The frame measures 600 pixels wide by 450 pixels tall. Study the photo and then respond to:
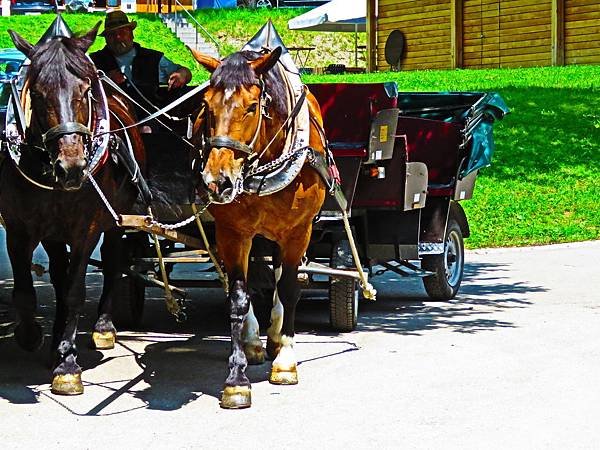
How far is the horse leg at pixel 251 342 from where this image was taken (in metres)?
8.38

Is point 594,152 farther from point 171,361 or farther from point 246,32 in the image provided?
point 246,32

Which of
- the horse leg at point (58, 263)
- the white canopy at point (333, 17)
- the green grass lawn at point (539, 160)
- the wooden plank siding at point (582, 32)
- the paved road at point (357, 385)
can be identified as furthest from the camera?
the white canopy at point (333, 17)

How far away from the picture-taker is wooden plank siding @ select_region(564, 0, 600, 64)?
27.2 m

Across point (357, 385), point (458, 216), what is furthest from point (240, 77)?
point (458, 216)

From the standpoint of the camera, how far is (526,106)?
21.8 m

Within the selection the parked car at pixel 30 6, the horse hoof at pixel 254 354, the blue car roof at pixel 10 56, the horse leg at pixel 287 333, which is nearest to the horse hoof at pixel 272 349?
the horse hoof at pixel 254 354

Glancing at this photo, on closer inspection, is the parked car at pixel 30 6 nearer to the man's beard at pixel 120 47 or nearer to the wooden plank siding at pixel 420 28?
the wooden plank siding at pixel 420 28

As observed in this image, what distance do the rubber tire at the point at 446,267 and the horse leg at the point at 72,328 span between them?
4.04 m

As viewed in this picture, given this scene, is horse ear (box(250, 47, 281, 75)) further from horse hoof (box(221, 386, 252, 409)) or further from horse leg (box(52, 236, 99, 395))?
horse hoof (box(221, 386, 252, 409))

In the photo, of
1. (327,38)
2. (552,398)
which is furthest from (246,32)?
(552,398)

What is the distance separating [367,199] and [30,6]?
121ft

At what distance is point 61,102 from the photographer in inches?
278

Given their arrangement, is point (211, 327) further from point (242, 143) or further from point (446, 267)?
point (242, 143)

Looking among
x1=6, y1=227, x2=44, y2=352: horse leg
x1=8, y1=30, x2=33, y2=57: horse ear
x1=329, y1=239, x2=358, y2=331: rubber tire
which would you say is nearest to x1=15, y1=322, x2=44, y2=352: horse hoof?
x1=6, y1=227, x2=44, y2=352: horse leg
